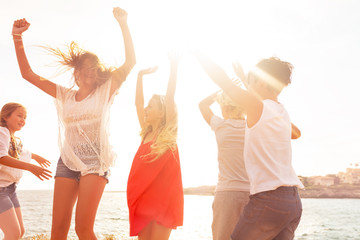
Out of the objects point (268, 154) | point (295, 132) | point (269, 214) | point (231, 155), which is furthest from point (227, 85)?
point (231, 155)

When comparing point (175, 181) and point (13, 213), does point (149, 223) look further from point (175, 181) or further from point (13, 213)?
point (13, 213)

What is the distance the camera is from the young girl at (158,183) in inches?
161

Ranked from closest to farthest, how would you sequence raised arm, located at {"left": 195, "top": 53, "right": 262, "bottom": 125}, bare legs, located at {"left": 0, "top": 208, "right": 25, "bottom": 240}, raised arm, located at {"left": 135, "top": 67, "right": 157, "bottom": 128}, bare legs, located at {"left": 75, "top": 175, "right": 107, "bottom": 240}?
raised arm, located at {"left": 195, "top": 53, "right": 262, "bottom": 125} → bare legs, located at {"left": 75, "top": 175, "right": 107, "bottom": 240} → raised arm, located at {"left": 135, "top": 67, "right": 157, "bottom": 128} → bare legs, located at {"left": 0, "top": 208, "right": 25, "bottom": 240}

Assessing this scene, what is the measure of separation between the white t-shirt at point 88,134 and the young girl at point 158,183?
534 mm

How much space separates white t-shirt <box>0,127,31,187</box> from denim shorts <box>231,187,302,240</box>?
3331 millimetres

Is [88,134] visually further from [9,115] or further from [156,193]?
[9,115]

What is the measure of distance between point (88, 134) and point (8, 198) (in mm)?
2192

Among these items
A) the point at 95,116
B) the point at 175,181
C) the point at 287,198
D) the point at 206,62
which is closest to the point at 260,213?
the point at 287,198

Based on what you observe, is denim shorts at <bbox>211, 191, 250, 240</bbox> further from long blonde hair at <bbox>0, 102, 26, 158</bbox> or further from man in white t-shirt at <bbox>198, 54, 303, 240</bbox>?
long blonde hair at <bbox>0, 102, 26, 158</bbox>

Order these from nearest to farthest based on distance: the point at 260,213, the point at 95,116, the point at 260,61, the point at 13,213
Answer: the point at 260,213
the point at 260,61
the point at 95,116
the point at 13,213

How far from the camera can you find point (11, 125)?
17.7 feet

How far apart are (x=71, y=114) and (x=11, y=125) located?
6.53ft

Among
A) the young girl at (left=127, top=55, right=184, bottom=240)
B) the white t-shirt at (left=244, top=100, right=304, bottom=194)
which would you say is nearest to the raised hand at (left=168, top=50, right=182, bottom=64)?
the young girl at (left=127, top=55, right=184, bottom=240)

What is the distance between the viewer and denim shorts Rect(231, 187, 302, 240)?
2.68m
